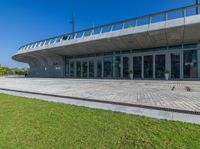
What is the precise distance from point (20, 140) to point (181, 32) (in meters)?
14.7

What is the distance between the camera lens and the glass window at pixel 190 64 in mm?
16312

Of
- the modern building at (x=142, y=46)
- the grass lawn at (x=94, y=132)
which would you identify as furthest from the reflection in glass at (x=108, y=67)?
the grass lawn at (x=94, y=132)

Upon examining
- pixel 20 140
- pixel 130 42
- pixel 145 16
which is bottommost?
pixel 20 140

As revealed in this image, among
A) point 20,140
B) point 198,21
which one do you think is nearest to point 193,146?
point 20,140

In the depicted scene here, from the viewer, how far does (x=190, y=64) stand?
54.1 ft

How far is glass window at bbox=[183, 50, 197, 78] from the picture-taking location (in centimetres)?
1631

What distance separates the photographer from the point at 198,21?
11.8 m

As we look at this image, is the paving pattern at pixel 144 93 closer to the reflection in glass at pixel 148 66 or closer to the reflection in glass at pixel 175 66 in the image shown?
the reflection in glass at pixel 175 66

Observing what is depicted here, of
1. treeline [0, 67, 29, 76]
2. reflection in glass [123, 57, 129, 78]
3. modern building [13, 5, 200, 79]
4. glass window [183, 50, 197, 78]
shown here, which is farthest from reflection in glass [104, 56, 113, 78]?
treeline [0, 67, 29, 76]

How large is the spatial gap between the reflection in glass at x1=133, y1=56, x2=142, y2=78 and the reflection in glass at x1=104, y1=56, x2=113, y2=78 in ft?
11.7

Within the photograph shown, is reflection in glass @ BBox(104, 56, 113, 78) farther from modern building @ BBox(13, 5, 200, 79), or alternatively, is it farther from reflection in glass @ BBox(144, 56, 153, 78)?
reflection in glass @ BBox(144, 56, 153, 78)

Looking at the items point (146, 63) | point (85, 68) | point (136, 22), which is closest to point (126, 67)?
point (146, 63)

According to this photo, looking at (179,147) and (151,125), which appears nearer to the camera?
(179,147)

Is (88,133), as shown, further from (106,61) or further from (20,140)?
(106,61)
